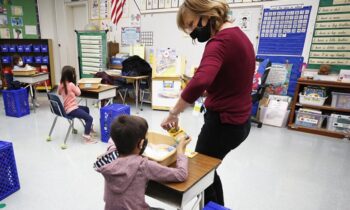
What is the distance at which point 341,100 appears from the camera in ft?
11.5

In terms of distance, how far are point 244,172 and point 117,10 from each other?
15.0ft

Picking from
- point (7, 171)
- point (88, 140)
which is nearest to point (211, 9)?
point (7, 171)

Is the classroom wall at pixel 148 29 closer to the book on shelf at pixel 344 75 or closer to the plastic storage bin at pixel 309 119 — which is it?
the book on shelf at pixel 344 75

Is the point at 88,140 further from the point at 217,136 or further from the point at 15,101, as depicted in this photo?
the point at 217,136

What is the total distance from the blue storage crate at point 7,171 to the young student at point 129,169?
1301mm

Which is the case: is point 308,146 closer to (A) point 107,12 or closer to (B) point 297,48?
(B) point 297,48

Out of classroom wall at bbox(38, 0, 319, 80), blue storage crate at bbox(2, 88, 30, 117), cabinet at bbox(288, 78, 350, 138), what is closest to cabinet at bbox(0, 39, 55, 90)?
classroom wall at bbox(38, 0, 319, 80)

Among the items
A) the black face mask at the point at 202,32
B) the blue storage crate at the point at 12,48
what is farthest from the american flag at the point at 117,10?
the black face mask at the point at 202,32

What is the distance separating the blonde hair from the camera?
1010 mm

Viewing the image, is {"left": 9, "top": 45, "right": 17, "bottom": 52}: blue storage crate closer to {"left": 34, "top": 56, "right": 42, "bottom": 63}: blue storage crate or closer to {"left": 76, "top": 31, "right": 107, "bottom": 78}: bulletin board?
{"left": 34, "top": 56, "right": 42, "bottom": 63}: blue storage crate

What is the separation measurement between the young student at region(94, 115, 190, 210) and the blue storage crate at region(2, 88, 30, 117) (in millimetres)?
3644

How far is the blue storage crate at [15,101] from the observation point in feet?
12.6

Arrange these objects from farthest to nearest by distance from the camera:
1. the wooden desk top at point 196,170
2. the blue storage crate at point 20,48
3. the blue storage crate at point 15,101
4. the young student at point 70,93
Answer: the blue storage crate at point 20,48
the blue storage crate at point 15,101
the young student at point 70,93
the wooden desk top at point 196,170

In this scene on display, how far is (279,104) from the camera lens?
3.84 meters
